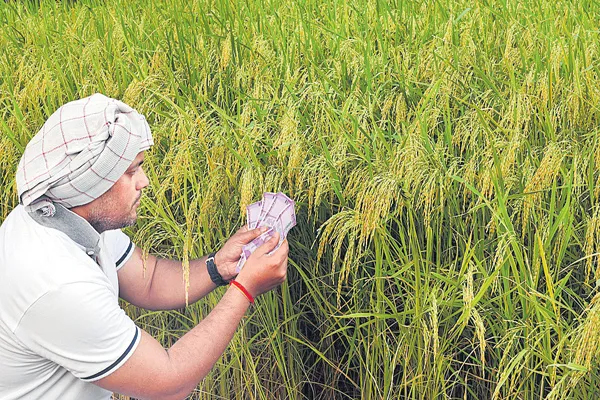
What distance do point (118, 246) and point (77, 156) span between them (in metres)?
0.48

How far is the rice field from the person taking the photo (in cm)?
191

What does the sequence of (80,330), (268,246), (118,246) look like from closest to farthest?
1. (80,330)
2. (268,246)
3. (118,246)

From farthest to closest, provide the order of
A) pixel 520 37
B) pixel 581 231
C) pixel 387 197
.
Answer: pixel 520 37 < pixel 581 231 < pixel 387 197

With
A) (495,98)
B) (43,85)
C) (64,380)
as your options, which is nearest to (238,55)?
(43,85)

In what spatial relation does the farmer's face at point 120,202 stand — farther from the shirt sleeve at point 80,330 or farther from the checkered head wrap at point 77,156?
the shirt sleeve at point 80,330

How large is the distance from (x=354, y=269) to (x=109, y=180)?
0.70 metres

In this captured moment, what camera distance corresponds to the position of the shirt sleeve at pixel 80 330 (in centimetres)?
176

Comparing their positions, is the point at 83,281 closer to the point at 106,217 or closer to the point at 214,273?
the point at 106,217

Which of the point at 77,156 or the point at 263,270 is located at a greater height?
the point at 77,156

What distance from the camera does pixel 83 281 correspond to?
1.79 metres

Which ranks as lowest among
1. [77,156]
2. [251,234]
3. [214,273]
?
[214,273]

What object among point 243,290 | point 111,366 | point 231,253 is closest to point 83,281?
point 111,366

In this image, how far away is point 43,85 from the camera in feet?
9.36

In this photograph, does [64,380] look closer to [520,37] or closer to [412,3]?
[520,37]
